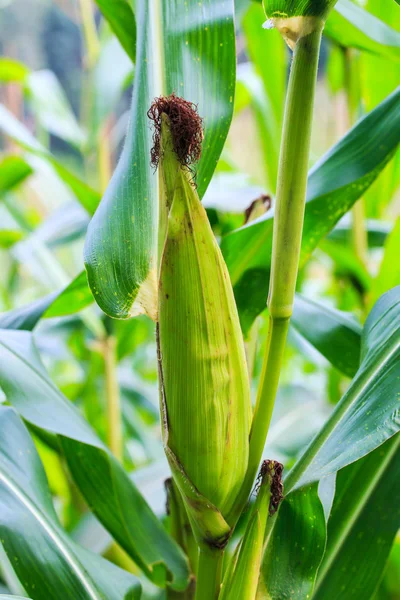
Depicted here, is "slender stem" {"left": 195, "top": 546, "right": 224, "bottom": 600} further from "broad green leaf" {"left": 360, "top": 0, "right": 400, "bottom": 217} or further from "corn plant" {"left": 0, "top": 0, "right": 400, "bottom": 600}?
"broad green leaf" {"left": 360, "top": 0, "right": 400, "bottom": 217}

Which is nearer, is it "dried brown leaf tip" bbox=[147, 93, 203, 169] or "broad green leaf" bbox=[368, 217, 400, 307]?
"dried brown leaf tip" bbox=[147, 93, 203, 169]

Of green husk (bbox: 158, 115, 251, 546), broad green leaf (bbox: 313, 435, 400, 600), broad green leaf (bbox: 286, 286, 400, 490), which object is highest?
green husk (bbox: 158, 115, 251, 546)

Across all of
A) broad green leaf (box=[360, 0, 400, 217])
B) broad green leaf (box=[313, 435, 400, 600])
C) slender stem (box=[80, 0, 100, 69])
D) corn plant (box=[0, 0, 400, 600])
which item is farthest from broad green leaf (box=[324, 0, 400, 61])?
slender stem (box=[80, 0, 100, 69])

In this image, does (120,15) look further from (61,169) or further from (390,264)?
(390,264)

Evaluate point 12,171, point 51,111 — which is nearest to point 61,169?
point 12,171

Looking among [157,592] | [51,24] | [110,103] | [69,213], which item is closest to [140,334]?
[69,213]

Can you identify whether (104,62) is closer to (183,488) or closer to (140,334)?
(140,334)

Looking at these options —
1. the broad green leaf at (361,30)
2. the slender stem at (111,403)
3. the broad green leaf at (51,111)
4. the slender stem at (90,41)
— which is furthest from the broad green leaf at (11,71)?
the broad green leaf at (361,30)
